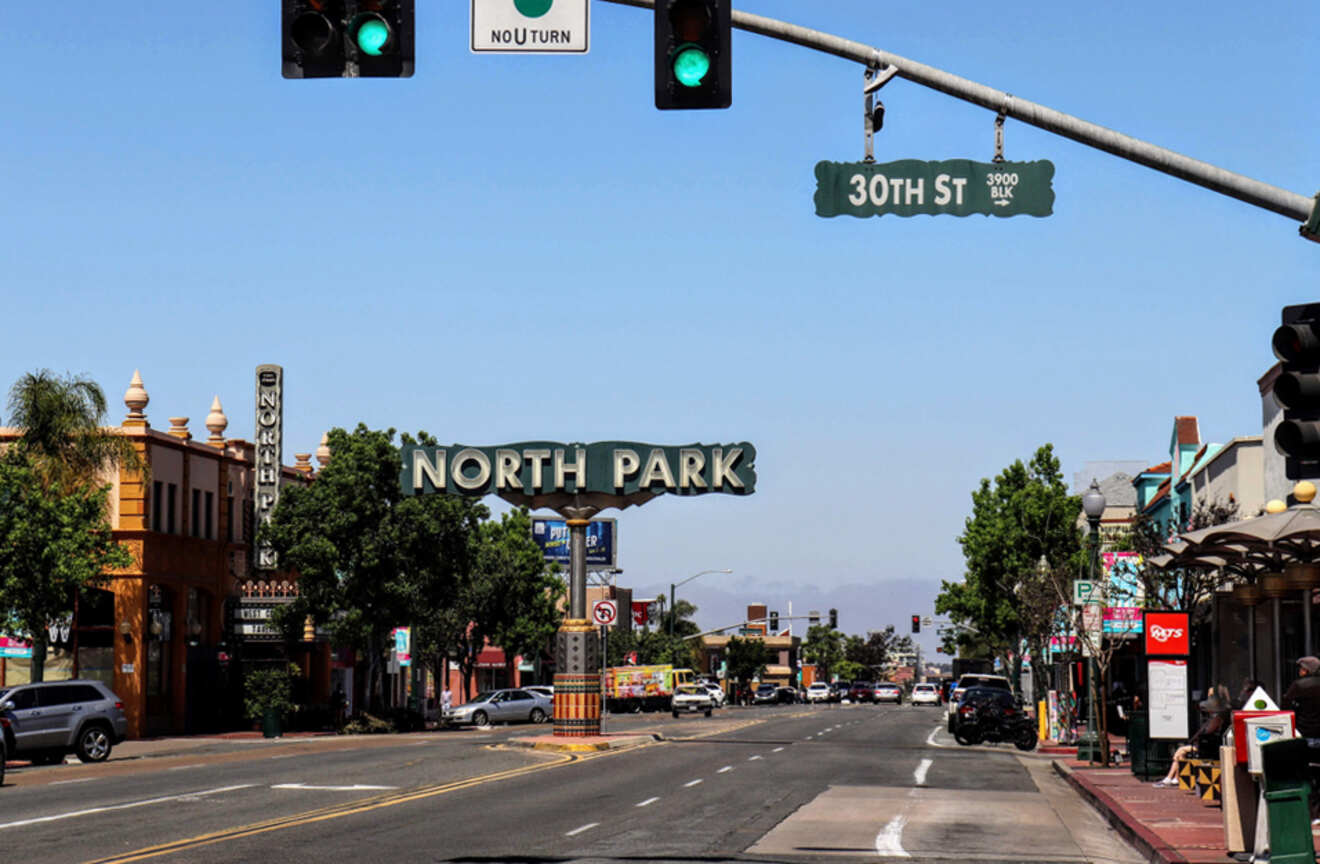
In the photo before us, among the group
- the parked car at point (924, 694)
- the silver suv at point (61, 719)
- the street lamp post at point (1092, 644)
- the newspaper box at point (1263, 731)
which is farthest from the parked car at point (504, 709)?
the newspaper box at point (1263, 731)

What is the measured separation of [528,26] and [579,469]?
120 feet

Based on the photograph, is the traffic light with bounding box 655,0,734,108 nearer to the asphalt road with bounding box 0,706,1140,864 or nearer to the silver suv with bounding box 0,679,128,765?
the asphalt road with bounding box 0,706,1140,864

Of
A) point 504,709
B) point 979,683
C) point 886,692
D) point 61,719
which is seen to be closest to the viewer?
point 61,719

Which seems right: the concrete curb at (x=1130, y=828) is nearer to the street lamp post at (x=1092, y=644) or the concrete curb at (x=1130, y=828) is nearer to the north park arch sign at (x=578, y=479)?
the street lamp post at (x=1092, y=644)

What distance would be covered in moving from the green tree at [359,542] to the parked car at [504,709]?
939 cm

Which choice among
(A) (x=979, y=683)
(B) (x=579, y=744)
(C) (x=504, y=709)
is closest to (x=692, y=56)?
(B) (x=579, y=744)

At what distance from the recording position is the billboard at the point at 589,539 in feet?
404

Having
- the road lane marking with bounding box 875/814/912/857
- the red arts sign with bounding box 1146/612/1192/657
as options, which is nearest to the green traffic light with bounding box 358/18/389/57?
the road lane marking with bounding box 875/814/912/857

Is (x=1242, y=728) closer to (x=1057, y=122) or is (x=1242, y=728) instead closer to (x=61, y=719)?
(x=1057, y=122)

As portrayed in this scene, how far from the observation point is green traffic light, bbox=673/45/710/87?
10.7 metres

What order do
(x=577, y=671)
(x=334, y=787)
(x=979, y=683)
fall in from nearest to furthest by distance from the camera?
(x=334, y=787)
(x=577, y=671)
(x=979, y=683)

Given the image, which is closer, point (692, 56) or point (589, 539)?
point (692, 56)

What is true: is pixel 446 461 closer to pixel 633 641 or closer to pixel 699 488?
pixel 699 488

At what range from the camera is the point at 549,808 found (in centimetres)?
2386
